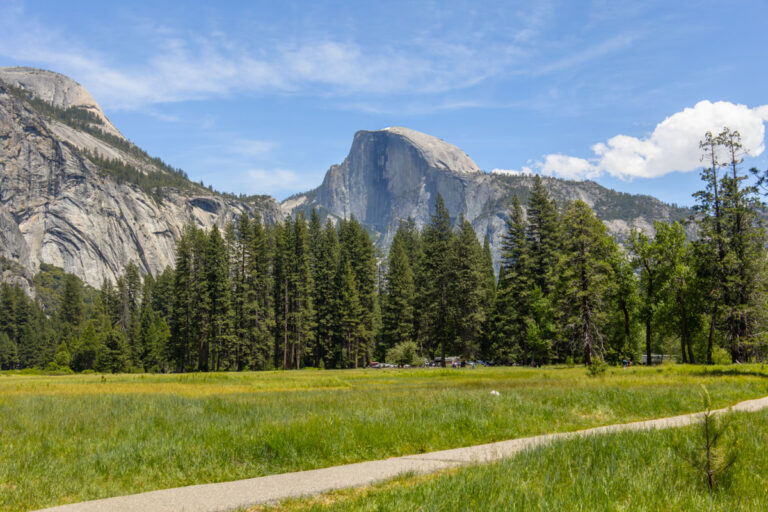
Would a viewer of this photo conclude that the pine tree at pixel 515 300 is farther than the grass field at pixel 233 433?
Yes

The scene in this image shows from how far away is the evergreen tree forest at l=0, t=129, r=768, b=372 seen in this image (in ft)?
109

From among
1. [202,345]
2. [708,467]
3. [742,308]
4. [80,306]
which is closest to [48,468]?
[708,467]

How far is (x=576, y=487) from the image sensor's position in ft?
19.8

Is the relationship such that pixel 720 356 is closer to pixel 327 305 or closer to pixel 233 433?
pixel 327 305

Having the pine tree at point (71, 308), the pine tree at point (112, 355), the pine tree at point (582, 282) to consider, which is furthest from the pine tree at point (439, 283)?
the pine tree at point (71, 308)

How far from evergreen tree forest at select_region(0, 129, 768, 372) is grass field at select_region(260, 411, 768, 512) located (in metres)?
24.0

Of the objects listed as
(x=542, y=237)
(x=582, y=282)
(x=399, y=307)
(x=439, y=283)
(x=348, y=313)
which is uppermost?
(x=542, y=237)

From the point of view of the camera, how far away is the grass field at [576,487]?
5.45 m

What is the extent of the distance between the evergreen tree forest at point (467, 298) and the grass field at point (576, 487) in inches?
944

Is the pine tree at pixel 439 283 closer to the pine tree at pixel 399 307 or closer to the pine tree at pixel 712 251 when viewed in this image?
the pine tree at pixel 399 307

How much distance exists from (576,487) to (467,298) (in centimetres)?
5645

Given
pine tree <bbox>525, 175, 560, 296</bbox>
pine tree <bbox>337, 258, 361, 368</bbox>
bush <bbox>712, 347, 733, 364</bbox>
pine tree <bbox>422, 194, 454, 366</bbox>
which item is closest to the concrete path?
pine tree <bbox>525, 175, 560, 296</bbox>

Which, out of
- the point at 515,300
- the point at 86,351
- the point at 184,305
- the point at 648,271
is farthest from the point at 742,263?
the point at 86,351

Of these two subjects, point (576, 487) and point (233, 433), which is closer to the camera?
point (576, 487)
